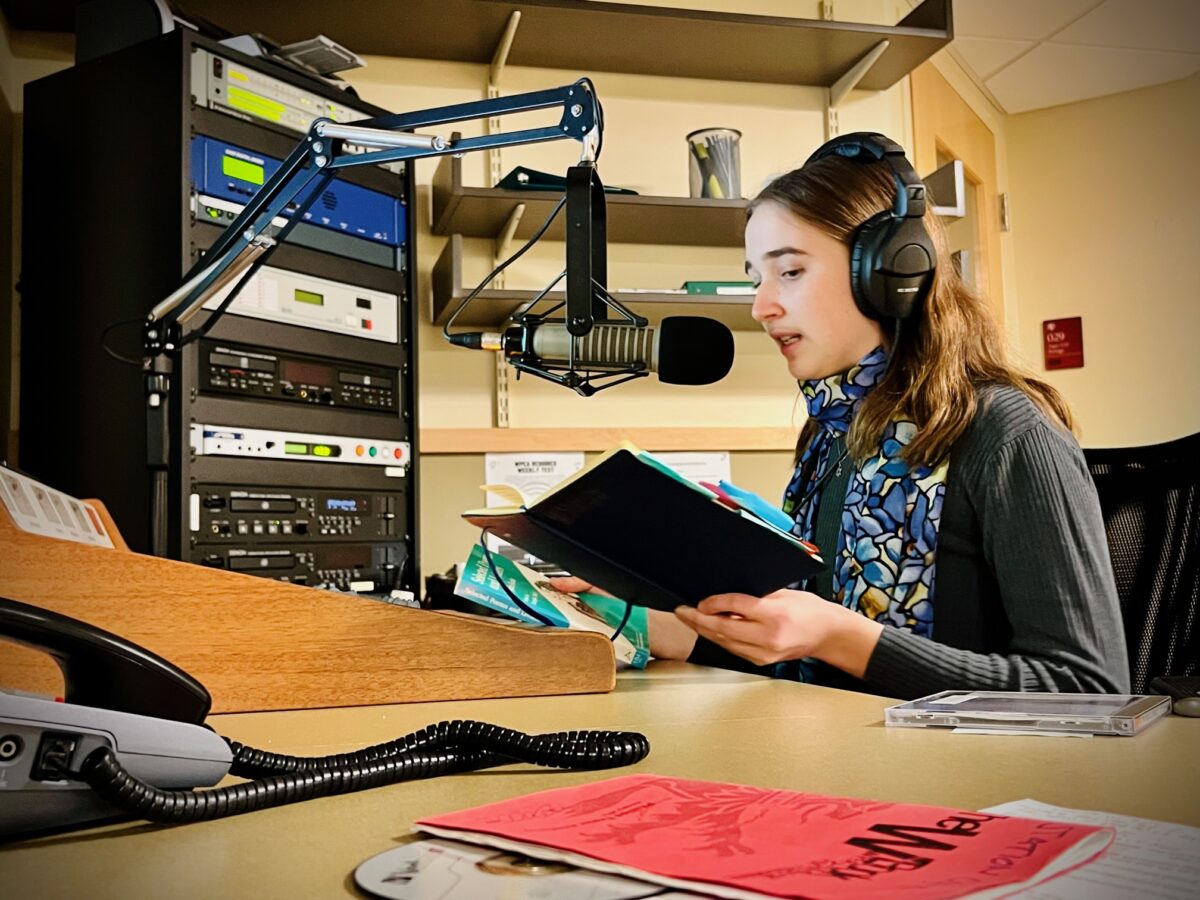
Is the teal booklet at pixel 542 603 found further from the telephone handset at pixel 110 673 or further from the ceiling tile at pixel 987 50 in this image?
the ceiling tile at pixel 987 50

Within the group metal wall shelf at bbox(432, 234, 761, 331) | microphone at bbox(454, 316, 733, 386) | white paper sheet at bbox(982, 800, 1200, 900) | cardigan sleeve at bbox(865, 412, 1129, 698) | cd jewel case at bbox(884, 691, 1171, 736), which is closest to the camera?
white paper sheet at bbox(982, 800, 1200, 900)

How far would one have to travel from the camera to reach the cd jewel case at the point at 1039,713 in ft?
2.22

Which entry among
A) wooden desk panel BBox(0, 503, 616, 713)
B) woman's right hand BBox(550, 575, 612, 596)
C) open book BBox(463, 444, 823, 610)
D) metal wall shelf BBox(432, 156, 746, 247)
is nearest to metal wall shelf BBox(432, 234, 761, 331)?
metal wall shelf BBox(432, 156, 746, 247)

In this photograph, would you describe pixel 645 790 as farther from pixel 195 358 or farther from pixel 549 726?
pixel 195 358

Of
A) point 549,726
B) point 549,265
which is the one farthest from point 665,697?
point 549,265

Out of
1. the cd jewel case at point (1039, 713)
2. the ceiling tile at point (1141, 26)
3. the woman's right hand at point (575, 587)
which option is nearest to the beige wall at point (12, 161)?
the woman's right hand at point (575, 587)

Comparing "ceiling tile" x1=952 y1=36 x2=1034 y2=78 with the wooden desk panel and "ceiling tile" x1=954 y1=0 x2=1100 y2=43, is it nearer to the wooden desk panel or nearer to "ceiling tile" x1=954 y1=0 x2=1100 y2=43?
"ceiling tile" x1=954 y1=0 x2=1100 y2=43

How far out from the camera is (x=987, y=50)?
328 centimetres

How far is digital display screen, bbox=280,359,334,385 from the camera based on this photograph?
5.99 feet

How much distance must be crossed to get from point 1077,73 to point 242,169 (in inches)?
107

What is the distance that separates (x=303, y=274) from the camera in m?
1.86

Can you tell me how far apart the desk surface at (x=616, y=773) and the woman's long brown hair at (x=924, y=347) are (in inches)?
19.3

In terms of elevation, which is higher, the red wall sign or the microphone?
the red wall sign

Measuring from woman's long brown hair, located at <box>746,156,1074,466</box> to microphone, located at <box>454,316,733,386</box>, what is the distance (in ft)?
1.33
